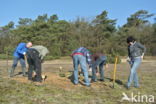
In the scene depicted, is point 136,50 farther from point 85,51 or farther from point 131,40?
point 85,51

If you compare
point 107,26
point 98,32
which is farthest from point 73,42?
point 107,26

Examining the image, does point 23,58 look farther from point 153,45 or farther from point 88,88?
point 153,45

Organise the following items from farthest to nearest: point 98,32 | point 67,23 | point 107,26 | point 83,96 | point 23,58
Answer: point 107,26, point 67,23, point 98,32, point 23,58, point 83,96

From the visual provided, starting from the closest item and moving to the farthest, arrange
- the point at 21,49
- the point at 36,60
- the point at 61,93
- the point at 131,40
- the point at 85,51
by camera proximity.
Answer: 1. the point at 61,93
2. the point at 131,40
3. the point at 85,51
4. the point at 36,60
5. the point at 21,49

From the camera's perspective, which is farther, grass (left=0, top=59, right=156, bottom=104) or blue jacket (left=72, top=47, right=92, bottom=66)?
blue jacket (left=72, top=47, right=92, bottom=66)

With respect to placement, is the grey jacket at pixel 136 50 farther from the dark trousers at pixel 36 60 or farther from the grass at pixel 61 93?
the dark trousers at pixel 36 60

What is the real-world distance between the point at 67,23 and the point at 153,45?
1675 cm

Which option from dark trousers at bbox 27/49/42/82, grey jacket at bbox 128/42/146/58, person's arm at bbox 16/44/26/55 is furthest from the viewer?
person's arm at bbox 16/44/26/55

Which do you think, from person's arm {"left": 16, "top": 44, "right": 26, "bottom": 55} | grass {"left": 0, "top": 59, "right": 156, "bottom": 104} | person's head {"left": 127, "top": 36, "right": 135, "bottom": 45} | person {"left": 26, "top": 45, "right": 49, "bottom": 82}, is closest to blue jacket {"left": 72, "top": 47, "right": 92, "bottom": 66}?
grass {"left": 0, "top": 59, "right": 156, "bottom": 104}

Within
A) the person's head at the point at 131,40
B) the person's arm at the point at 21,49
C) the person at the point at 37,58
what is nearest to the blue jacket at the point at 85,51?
the person at the point at 37,58

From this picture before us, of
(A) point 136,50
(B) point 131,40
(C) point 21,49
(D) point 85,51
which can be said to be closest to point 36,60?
(C) point 21,49

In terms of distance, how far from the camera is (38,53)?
7531 millimetres

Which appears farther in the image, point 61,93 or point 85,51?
point 85,51

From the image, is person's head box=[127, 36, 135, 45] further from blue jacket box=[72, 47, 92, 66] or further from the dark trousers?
the dark trousers
